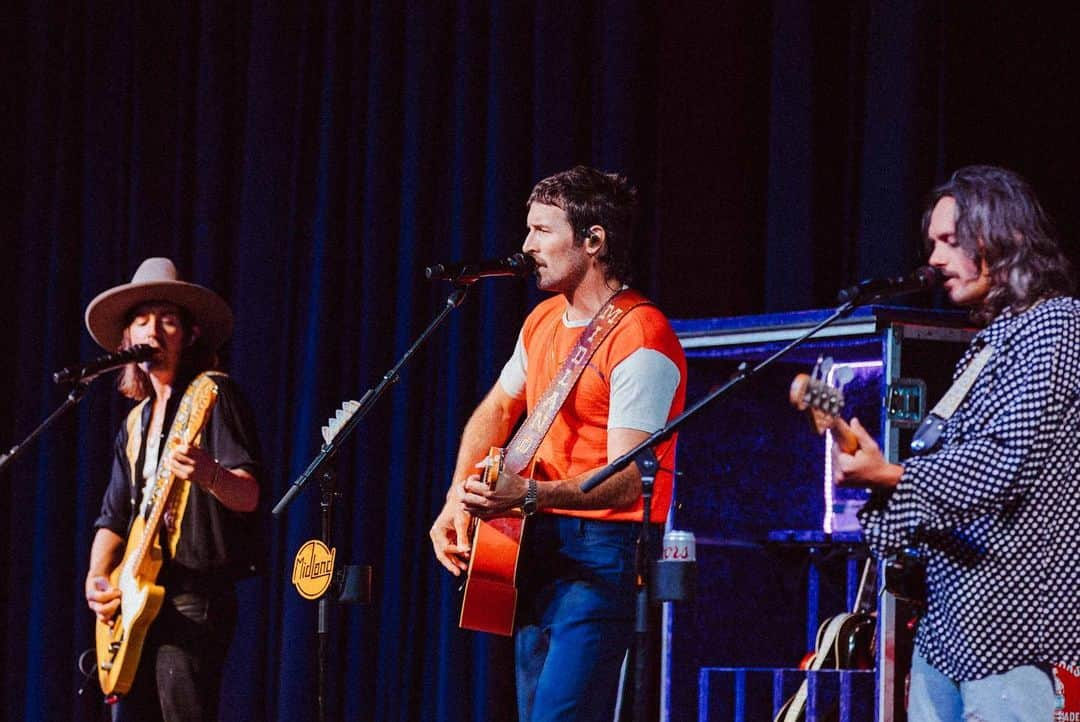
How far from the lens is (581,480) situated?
318 centimetres

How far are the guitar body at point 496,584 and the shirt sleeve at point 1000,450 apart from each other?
873 millimetres

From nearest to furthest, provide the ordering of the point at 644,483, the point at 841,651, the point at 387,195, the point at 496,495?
the point at 644,483, the point at 496,495, the point at 841,651, the point at 387,195

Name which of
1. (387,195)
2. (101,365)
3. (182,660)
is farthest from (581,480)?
(387,195)

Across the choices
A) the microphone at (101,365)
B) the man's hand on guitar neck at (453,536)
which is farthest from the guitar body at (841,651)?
the microphone at (101,365)

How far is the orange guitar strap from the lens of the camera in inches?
130

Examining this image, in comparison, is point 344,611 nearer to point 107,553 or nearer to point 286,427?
point 286,427

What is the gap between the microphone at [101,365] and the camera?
4141 mm

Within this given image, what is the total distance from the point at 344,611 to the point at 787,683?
1.82m

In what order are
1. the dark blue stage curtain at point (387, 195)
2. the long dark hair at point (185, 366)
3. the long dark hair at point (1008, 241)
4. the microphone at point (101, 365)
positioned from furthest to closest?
1. the dark blue stage curtain at point (387, 195)
2. the long dark hair at point (185, 366)
3. the microphone at point (101, 365)
4. the long dark hair at point (1008, 241)

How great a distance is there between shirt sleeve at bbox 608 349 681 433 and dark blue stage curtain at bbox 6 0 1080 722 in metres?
1.29

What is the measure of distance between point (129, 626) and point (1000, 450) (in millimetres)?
2342

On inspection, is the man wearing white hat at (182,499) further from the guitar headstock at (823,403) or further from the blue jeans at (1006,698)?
the blue jeans at (1006,698)

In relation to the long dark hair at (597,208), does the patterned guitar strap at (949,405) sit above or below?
below

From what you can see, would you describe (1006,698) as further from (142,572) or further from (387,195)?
(387,195)
